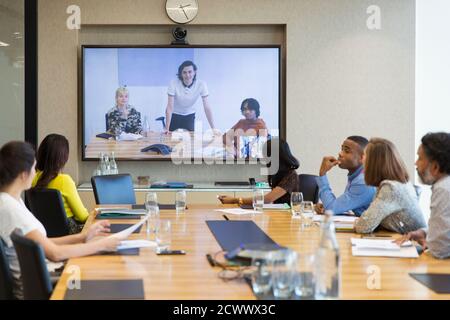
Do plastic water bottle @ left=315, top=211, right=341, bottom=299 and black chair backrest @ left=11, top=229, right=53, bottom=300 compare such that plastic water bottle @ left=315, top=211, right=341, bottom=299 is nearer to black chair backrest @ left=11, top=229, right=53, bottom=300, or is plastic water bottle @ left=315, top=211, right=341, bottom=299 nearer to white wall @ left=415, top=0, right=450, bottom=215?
black chair backrest @ left=11, top=229, right=53, bottom=300

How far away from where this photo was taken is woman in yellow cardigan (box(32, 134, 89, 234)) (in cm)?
468

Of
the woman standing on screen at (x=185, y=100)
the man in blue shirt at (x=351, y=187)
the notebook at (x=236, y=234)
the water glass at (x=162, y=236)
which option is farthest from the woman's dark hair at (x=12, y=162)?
the woman standing on screen at (x=185, y=100)

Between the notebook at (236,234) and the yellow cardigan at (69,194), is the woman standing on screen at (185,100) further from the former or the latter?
the notebook at (236,234)

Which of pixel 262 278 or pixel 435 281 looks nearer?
pixel 262 278

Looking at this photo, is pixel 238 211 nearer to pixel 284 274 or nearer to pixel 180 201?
pixel 180 201

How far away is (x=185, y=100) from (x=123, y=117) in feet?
2.22

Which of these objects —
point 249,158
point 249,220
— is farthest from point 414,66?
point 249,220

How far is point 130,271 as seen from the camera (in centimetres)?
261

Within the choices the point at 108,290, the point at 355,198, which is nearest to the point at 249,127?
the point at 355,198

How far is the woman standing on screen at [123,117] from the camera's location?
683cm

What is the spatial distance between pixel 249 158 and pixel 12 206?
13.8ft

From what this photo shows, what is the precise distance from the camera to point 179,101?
6887 millimetres

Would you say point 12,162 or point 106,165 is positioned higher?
point 12,162
